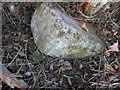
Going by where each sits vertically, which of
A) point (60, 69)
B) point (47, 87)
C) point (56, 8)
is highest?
point (56, 8)

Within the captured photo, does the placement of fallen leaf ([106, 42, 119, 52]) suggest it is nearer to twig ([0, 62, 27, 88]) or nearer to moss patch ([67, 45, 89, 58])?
moss patch ([67, 45, 89, 58])

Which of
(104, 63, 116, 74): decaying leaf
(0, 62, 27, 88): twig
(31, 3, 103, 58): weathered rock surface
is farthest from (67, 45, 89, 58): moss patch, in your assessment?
(0, 62, 27, 88): twig

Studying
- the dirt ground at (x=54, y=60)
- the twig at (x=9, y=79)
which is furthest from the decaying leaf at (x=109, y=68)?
the twig at (x=9, y=79)

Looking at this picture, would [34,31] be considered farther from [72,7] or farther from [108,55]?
[108,55]

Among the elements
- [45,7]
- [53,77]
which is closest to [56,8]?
[45,7]

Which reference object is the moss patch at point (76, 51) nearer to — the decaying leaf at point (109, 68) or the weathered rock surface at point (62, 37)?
the weathered rock surface at point (62, 37)
